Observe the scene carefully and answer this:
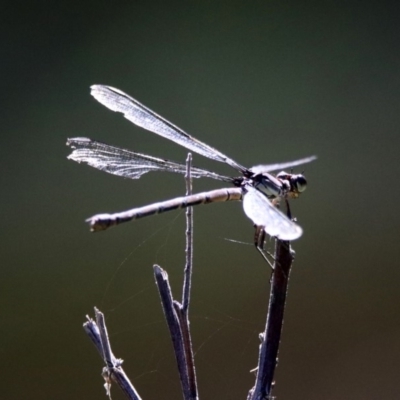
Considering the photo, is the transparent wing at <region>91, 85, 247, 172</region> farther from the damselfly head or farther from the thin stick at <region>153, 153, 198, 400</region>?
the thin stick at <region>153, 153, 198, 400</region>

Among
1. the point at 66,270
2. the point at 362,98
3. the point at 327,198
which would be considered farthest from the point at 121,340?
the point at 362,98

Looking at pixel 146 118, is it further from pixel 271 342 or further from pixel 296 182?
pixel 271 342

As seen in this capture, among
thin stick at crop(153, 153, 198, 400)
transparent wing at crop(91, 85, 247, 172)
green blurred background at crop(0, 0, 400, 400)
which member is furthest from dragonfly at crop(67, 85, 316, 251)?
green blurred background at crop(0, 0, 400, 400)

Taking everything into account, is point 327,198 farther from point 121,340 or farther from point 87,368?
point 87,368

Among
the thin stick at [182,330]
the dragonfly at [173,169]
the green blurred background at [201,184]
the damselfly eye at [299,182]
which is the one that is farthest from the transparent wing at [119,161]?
the green blurred background at [201,184]

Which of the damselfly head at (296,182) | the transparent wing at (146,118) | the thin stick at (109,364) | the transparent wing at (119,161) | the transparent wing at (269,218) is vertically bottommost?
the thin stick at (109,364)

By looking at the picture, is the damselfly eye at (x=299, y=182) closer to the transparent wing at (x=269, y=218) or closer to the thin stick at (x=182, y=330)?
the transparent wing at (x=269, y=218)
